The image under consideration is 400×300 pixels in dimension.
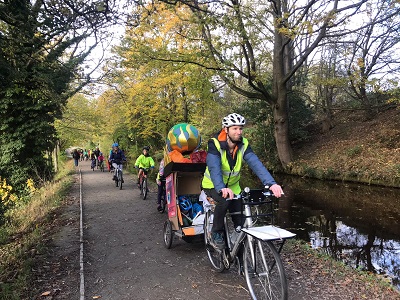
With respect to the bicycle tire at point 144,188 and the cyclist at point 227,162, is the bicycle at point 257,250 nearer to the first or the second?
the cyclist at point 227,162

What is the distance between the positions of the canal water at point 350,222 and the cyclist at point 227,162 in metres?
3.61

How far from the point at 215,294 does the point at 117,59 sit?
16.0 metres

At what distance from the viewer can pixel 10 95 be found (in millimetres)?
14602

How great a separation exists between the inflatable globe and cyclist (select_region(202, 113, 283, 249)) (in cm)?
215

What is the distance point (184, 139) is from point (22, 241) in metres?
4.18

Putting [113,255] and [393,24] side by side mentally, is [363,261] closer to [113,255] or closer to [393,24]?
[113,255]

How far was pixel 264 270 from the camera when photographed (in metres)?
3.49

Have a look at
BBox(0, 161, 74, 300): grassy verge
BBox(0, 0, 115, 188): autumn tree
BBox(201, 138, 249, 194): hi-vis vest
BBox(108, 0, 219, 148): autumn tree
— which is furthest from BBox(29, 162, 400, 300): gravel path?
BBox(108, 0, 219, 148): autumn tree

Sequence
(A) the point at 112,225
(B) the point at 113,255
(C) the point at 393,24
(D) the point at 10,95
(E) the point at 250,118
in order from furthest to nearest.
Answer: (E) the point at 250,118, (C) the point at 393,24, (D) the point at 10,95, (A) the point at 112,225, (B) the point at 113,255

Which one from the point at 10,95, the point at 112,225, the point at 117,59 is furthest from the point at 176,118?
the point at 112,225

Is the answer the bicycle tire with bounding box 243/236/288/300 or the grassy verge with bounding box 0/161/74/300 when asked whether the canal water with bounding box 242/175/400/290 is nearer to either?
the bicycle tire with bounding box 243/236/288/300

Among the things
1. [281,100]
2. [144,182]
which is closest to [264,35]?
[281,100]

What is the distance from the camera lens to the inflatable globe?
638 cm

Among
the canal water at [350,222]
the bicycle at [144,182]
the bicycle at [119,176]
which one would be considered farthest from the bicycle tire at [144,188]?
the canal water at [350,222]
